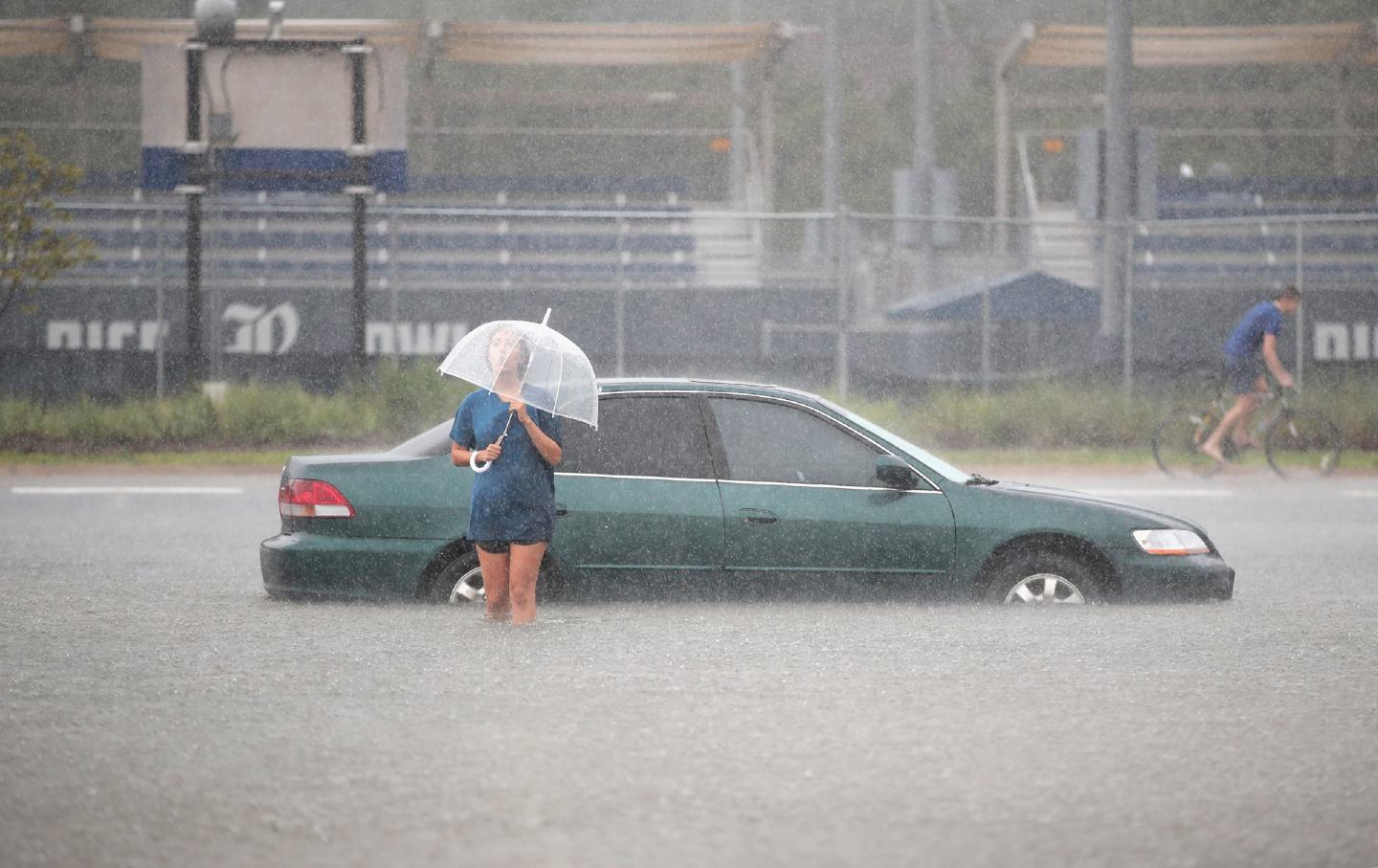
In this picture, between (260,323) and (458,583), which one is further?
(260,323)

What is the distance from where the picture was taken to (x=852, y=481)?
382 inches

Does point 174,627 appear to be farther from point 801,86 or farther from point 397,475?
point 801,86

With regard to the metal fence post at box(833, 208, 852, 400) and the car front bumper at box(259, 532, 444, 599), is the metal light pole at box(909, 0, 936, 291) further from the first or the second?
the car front bumper at box(259, 532, 444, 599)

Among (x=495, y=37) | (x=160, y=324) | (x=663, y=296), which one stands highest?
(x=495, y=37)

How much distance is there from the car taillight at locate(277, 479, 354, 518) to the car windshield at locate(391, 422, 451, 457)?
425 mm

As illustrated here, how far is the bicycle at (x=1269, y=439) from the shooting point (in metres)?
18.9

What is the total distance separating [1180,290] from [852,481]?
18.1 m

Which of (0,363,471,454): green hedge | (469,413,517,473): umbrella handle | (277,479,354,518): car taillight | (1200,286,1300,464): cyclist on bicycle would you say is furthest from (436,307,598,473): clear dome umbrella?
(0,363,471,454): green hedge

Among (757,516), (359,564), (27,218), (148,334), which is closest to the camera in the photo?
(359,564)

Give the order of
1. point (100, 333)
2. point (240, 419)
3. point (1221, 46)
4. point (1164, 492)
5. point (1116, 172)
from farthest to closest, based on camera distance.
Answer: point (1221, 46)
point (100, 333)
point (1116, 172)
point (240, 419)
point (1164, 492)

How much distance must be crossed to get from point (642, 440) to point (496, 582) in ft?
3.89

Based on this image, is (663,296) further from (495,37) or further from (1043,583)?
(1043,583)

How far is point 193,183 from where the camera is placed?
22250mm

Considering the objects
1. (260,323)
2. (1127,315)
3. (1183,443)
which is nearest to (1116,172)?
(1127,315)
